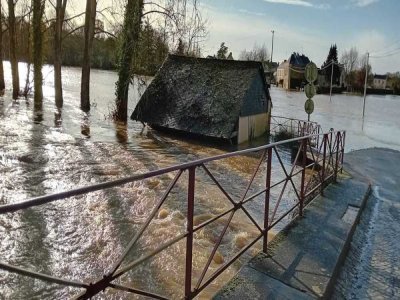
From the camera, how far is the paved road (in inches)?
172

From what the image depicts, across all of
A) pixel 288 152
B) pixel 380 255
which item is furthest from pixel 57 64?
pixel 380 255

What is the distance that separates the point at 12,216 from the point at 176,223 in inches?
108

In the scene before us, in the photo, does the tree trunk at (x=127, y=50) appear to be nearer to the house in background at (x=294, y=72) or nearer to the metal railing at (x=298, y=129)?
the metal railing at (x=298, y=129)

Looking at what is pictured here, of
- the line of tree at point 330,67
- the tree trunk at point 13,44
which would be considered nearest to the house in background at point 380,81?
the line of tree at point 330,67

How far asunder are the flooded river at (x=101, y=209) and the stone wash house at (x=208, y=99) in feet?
3.64

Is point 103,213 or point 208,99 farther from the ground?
point 208,99

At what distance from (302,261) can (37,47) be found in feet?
67.1

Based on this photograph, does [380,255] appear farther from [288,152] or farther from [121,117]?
[121,117]

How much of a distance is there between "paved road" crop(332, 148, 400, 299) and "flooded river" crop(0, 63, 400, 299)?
1.45 m

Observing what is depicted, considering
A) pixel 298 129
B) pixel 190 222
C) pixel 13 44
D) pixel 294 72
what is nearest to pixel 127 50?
pixel 298 129

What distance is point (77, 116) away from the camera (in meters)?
19.7

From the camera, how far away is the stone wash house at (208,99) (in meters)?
15.6

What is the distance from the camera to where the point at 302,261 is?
14.5ft

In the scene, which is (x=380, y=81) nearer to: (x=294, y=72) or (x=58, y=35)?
(x=294, y=72)
